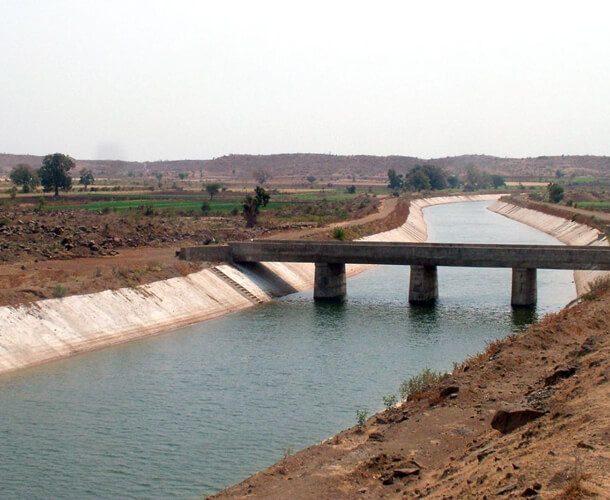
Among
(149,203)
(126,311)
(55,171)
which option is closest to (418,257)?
(126,311)

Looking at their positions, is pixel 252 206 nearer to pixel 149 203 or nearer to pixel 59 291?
pixel 149 203

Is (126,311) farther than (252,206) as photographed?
No

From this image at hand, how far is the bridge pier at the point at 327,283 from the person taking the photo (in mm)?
59844

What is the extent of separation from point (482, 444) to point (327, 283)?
125 feet

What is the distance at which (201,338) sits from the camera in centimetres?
4562

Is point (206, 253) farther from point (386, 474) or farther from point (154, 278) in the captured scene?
point (386, 474)

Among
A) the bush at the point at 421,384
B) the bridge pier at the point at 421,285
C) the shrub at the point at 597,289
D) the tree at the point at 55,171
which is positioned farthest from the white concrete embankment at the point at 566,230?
the tree at the point at 55,171

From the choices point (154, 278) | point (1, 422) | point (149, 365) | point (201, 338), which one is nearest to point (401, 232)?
point (154, 278)

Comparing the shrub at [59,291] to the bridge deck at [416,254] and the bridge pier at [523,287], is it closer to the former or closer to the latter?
the bridge deck at [416,254]

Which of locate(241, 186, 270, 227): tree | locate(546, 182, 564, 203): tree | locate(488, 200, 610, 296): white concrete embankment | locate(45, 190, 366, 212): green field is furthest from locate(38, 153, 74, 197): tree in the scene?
locate(546, 182, 564, 203): tree

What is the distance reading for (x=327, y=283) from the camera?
2356 inches

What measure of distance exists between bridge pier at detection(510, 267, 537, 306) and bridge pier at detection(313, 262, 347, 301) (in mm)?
10746

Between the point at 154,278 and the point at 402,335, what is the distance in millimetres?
15642

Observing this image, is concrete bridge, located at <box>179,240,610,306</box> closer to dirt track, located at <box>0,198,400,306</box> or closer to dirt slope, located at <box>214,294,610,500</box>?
dirt track, located at <box>0,198,400,306</box>
